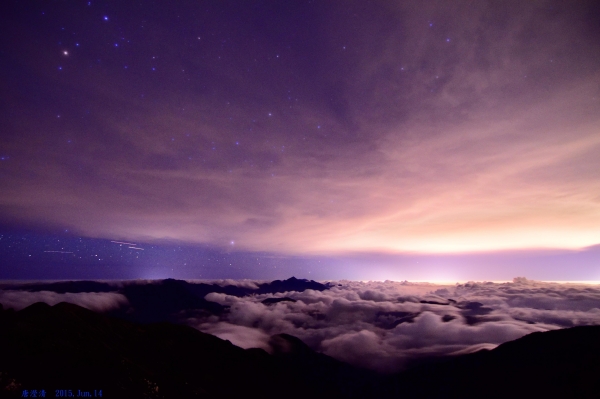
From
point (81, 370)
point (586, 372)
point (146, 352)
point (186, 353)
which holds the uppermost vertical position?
point (81, 370)

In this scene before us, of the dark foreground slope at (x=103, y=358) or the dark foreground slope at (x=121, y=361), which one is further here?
the dark foreground slope at (x=121, y=361)

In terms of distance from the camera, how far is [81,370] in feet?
261

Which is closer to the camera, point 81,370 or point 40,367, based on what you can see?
point 40,367

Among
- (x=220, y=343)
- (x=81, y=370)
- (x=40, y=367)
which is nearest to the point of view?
(x=40, y=367)

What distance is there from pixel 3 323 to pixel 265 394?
166 metres

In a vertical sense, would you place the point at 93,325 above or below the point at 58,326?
below

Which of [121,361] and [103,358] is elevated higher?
[103,358]

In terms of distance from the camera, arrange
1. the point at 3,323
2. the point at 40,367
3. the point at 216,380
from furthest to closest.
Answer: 1. the point at 216,380
2. the point at 3,323
3. the point at 40,367

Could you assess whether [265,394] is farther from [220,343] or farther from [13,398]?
[13,398]

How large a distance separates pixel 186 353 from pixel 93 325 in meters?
62.2

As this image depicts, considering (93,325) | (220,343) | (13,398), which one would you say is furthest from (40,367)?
(220,343)

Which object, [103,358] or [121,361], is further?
[121,361]

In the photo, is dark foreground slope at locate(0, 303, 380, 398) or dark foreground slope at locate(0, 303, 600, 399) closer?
dark foreground slope at locate(0, 303, 380, 398)

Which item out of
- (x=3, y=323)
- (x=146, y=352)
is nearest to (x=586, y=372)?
(x=146, y=352)
